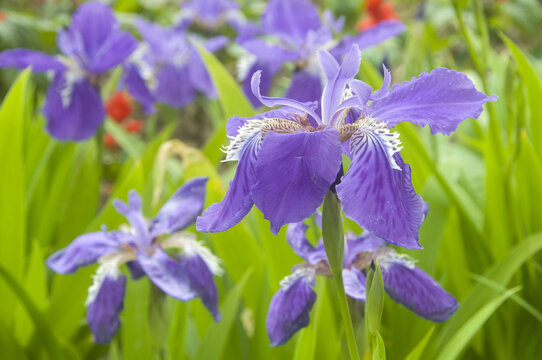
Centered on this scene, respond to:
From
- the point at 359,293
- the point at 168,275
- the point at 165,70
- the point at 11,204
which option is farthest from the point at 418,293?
the point at 165,70

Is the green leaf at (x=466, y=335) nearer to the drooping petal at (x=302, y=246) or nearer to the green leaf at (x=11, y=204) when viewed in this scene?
the drooping petal at (x=302, y=246)

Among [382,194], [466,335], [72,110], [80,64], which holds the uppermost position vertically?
[80,64]

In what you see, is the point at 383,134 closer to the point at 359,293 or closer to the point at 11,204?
the point at 359,293

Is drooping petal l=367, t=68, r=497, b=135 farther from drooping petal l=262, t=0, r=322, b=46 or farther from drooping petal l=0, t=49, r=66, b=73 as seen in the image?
drooping petal l=0, t=49, r=66, b=73

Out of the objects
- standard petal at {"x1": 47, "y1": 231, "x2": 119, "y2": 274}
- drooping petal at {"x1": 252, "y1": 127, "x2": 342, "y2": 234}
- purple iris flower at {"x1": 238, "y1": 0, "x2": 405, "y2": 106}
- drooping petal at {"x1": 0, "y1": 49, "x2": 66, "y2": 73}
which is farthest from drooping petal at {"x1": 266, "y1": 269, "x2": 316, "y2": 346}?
drooping petal at {"x1": 0, "y1": 49, "x2": 66, "y2": 73}

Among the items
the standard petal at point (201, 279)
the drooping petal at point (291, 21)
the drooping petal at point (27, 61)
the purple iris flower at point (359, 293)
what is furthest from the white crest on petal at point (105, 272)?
the drooping petal at point (291, 21)
